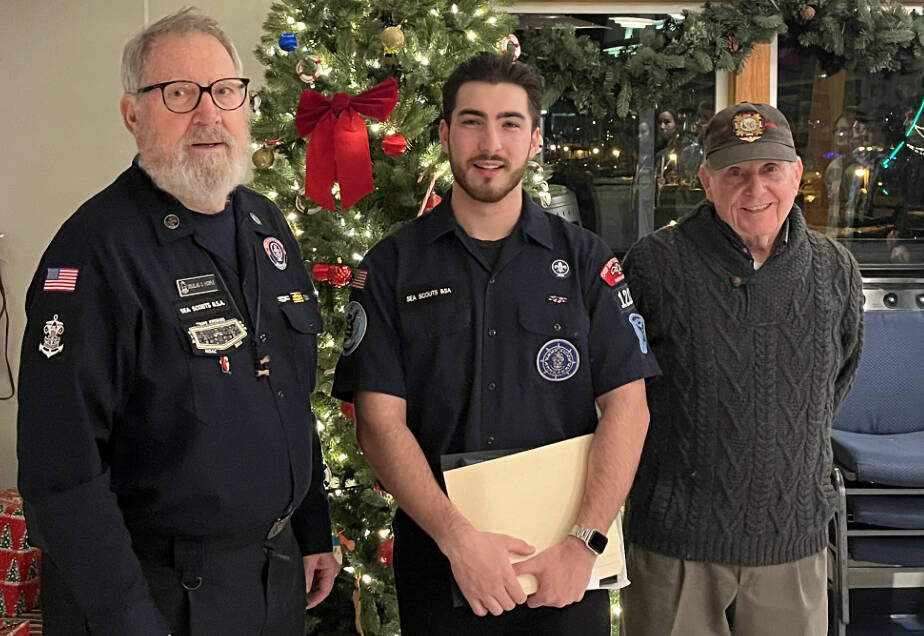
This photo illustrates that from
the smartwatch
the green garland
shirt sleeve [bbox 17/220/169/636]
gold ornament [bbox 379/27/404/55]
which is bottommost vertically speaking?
the smartwatch

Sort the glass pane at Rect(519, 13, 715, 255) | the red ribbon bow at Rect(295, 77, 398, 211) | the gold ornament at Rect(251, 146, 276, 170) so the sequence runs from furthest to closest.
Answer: the glass pane at Rect(519, 13, 715, 255), the gold ornament at Rect(251, 146, 276, 170), the red ribbon bow at Rect(295, 77, 398, 211)

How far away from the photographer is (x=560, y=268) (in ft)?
5.85

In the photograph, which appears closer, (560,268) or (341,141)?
(560,268)

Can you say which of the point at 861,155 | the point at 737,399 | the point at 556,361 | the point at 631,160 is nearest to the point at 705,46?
the point at 631,160

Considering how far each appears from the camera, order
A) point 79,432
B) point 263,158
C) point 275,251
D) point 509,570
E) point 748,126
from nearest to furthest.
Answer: point 79,432 < point 509,570 < point 275,251 < point 748,126 < point 263,158

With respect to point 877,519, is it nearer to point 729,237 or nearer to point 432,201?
point 729,237

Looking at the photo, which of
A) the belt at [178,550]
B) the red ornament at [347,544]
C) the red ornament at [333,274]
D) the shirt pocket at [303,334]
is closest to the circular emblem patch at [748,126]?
the shirt pocket at [303,334]

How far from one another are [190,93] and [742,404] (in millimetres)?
1303

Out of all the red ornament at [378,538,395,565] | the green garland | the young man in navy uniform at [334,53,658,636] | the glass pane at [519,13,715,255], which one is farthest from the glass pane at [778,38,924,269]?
the young man in navy uniform at [334,53,658,636]

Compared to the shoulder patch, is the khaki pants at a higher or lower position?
lower

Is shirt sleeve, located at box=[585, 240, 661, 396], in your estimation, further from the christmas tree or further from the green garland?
the green garland

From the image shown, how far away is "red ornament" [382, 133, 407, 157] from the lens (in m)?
2.58

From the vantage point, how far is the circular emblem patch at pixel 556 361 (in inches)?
67.6

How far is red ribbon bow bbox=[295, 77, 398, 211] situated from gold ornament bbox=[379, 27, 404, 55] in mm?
178
